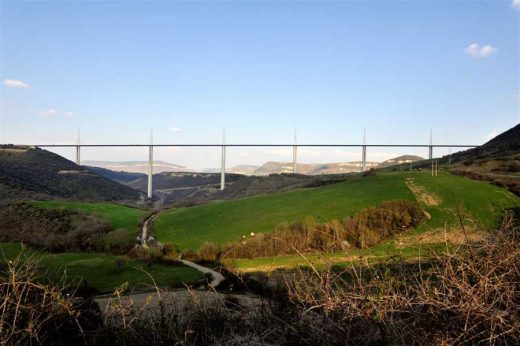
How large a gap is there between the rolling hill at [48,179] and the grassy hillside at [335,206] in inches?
1925

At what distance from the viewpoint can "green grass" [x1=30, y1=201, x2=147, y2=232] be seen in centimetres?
4670

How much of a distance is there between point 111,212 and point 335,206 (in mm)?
29500

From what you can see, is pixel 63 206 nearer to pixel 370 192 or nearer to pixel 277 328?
pixel 370 192

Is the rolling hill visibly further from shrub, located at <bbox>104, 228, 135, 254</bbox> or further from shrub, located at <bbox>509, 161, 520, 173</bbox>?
shrub, located at <bbox>509, 161, 520, 173</bbox>

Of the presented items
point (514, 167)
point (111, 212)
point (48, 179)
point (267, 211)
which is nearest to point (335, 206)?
point (267, 211)

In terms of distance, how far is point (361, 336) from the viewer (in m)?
4.51

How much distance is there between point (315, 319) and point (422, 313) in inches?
47.7

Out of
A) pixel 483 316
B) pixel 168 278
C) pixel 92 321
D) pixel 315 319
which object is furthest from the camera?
pixel 168 278

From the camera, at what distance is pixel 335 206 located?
3669 centimetres

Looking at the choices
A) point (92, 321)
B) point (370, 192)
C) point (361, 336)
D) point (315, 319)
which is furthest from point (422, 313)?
point (370, 192)

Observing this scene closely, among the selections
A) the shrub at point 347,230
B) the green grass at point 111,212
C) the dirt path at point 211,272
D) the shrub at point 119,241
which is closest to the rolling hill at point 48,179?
the green grass at point 111,212

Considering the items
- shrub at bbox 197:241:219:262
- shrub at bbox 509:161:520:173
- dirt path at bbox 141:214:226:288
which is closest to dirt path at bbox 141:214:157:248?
dirt path at bbox 141:214:226:288

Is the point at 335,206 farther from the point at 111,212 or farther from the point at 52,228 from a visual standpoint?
the point at 52,228

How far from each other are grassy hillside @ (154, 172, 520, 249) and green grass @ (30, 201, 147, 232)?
3.49 metres
